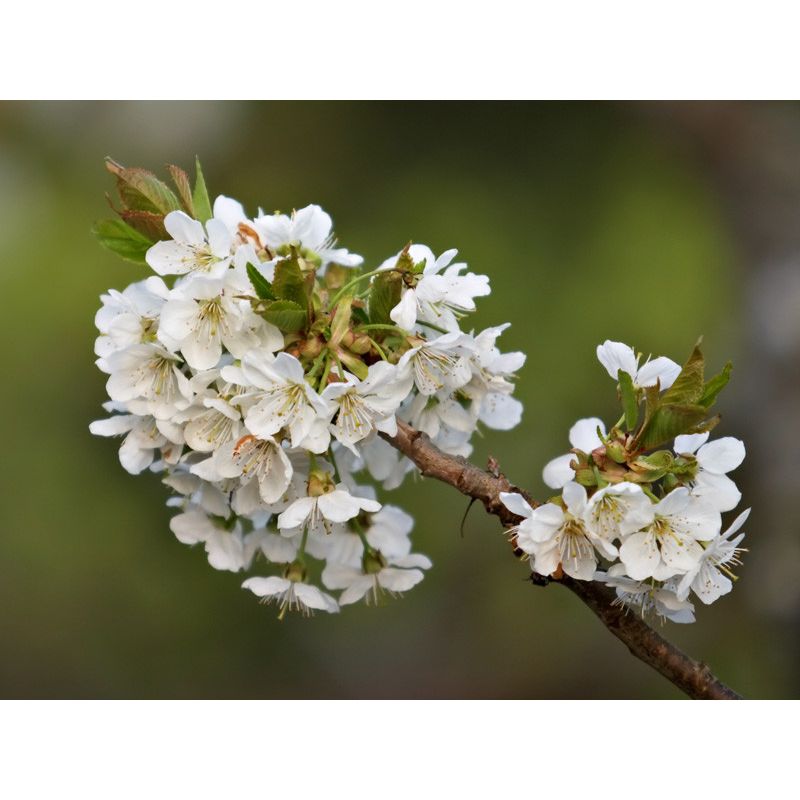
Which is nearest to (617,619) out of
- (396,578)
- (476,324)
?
(396,578)

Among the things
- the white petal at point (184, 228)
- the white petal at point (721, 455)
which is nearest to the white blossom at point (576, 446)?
the white petal at point (721, 455)

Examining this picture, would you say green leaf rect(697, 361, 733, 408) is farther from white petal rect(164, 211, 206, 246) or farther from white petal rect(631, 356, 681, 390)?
white petal rect(164, 211, 206, 246)

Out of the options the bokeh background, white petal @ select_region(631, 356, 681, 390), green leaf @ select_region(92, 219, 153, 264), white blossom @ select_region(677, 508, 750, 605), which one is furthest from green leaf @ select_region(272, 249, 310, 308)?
the bokeh background

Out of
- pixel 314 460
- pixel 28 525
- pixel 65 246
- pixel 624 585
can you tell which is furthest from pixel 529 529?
pixel 65 246

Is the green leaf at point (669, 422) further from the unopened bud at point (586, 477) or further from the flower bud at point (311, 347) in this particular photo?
the flower bud at point (311, 347)

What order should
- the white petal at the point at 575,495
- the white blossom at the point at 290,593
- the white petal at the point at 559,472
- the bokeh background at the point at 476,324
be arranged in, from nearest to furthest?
the white petal at the point at 575,495 < the white petal at the point at 559,472 < the white blossom at the point at 290,593 < the bokeh background at the point at 476,324

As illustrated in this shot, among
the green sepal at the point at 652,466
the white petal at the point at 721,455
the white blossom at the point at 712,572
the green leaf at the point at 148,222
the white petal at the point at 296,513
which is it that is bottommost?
the white petal at the point at 296,513
